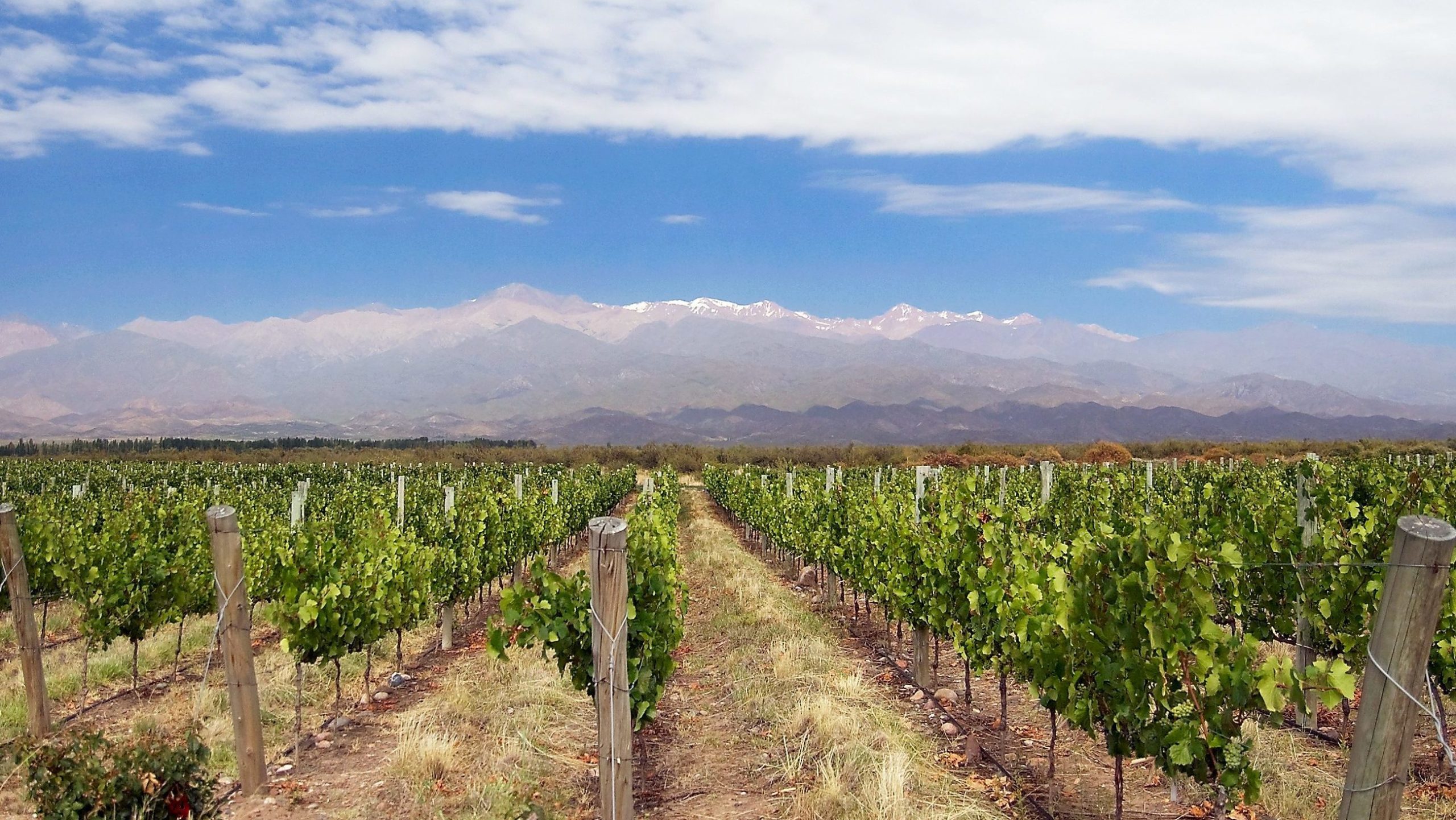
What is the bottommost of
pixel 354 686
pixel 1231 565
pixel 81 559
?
pixel 354 686

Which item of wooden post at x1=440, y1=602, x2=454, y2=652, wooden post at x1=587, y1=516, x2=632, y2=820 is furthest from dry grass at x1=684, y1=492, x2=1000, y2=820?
wooden post at x1=440, y1=602, x2=454, y2=652

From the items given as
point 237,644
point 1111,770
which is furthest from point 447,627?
point 1111,770

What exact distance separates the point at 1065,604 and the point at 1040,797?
5.52 feet

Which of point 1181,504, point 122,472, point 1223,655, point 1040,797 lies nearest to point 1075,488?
point 1181,504

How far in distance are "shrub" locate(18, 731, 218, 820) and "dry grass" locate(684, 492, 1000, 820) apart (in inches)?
146

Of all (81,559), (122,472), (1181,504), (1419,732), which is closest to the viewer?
(1419,732)

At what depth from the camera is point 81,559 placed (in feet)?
31.5

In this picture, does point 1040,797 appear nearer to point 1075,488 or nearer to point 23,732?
point 23,732

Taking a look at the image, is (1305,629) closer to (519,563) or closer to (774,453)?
(519,563)

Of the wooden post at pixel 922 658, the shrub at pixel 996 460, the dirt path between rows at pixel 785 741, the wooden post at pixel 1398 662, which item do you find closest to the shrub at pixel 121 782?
the dirt path between rows at pixel 785 741

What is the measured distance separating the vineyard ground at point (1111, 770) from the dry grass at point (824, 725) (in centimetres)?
46

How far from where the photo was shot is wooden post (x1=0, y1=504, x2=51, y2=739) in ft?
23.3

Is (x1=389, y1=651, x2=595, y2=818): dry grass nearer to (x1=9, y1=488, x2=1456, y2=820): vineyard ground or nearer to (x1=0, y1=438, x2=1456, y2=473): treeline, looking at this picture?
(x1=9, y1=488, x2=1456, y2=820): vineyard ground

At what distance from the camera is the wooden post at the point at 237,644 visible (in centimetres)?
620
